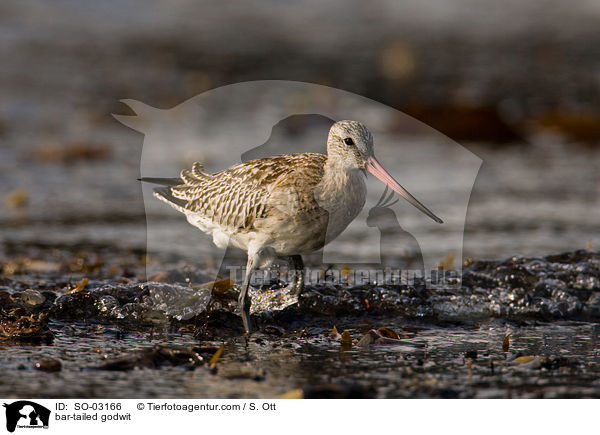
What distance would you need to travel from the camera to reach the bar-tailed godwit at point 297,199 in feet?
17.0

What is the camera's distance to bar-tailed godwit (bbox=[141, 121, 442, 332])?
5.18 meters

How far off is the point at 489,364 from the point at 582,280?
177 centimetres

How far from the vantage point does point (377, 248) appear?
7551 millimetres

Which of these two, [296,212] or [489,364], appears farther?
[296,212]

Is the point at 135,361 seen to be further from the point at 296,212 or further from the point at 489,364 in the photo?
the point at 489,364

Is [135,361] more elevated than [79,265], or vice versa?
[79,265]

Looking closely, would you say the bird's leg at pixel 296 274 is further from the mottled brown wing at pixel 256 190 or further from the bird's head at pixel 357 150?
the bird's head at pixel 357 150

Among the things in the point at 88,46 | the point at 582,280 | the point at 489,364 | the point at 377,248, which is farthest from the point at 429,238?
the point at 88,46
